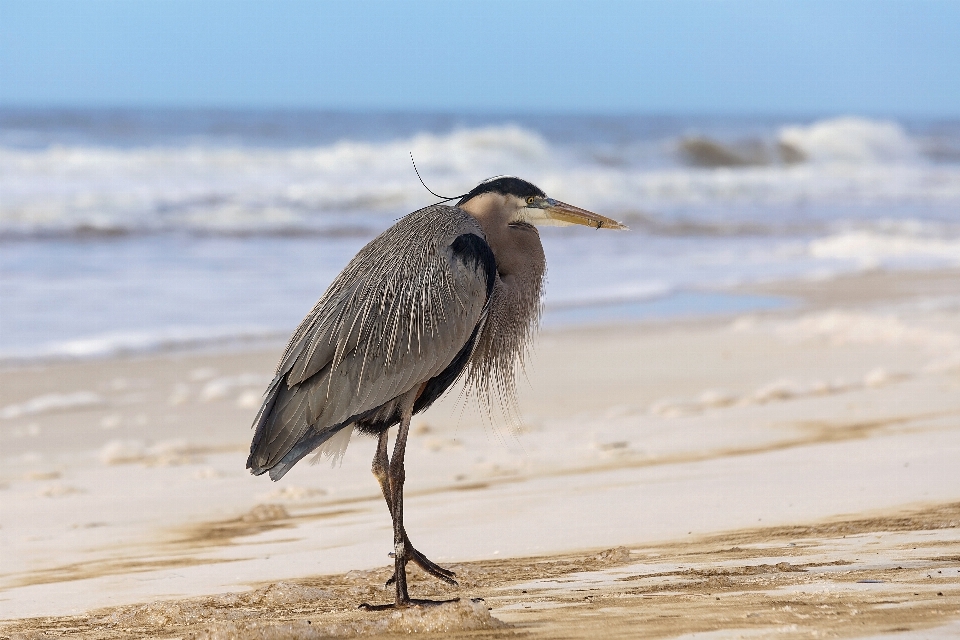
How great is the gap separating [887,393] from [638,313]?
4078 millimetres

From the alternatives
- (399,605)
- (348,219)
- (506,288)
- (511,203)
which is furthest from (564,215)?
(348,219)

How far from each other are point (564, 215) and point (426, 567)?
4.14ft

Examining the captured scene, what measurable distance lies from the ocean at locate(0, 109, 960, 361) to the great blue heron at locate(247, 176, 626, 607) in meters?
5.51

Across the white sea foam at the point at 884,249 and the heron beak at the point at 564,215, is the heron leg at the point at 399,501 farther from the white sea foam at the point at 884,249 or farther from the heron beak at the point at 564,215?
the white sea foam at the point at 884,249

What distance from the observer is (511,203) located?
13.0 feet

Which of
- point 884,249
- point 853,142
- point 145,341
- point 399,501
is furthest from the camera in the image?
point 853,142

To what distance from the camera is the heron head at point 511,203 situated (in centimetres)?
394

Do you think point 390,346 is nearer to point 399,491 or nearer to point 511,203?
point 399,491

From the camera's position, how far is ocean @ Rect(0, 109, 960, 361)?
1074 centimetres

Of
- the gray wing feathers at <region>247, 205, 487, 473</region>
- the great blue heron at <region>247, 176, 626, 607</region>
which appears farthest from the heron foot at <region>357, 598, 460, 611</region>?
the gray wing feathers at <region>247, 205, 487, 473</region>

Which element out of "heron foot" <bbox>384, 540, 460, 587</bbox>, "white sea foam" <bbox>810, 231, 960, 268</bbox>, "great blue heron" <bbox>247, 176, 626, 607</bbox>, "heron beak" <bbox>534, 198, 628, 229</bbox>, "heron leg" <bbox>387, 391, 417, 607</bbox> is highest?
"white sea foam" <bbox>810, 231, 960, 268</bbox>

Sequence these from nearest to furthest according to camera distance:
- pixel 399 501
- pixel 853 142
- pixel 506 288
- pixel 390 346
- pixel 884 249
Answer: pixel 390 346 < pixel 399 501 < pixel 506 288 < pixel 884 249 < pixel 853 142

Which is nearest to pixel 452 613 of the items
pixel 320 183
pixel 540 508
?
pixel 540 508

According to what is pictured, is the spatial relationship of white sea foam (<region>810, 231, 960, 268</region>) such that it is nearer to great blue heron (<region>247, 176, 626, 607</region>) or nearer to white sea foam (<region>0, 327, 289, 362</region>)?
white sea foam (<region>0, 327, 289, 362</region>)
